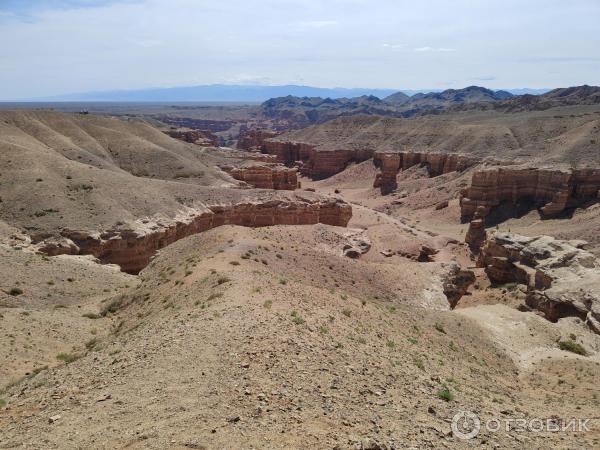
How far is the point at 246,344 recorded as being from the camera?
1246 centimetres

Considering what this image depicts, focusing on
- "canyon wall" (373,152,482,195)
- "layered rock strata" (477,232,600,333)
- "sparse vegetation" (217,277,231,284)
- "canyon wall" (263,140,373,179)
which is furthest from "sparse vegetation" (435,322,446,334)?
"canyon wall" (263,140,373,179)

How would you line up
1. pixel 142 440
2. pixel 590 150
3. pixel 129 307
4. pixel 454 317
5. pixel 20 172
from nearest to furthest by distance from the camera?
pixel 142 440 < pixel 129 307 < pixel 454 317 < pixel 20 172 < pixel 590 150

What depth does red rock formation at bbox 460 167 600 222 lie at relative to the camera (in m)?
51.7

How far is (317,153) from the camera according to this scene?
4018 inches

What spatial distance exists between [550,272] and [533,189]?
28.6 m

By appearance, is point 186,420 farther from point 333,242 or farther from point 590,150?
point 590,150

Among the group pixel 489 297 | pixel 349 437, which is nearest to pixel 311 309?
pixel 349 437

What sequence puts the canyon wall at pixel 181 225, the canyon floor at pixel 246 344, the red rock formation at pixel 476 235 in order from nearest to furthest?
the canyon floor at pixel 246 344 → the canyon wall at pixel 181 225 → the red rock formation at pixel 476 235

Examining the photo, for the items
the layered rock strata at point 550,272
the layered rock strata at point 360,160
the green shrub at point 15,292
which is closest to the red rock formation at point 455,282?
the layered rock strata at point 550,272

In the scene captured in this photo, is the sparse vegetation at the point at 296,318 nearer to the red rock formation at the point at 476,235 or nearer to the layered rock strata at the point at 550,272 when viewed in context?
the layered rock strata at the point at 550,272

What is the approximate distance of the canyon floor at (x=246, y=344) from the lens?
9.78m

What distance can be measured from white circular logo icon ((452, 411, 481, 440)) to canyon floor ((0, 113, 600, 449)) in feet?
0.59

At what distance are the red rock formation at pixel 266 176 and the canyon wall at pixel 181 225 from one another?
16402 millimetres

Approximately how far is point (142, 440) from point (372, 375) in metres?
6.16
